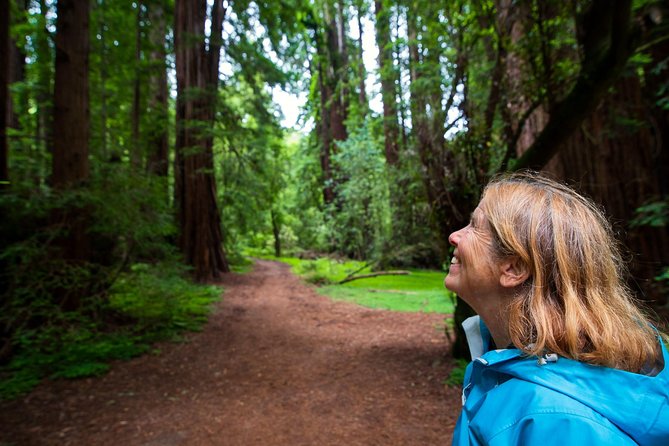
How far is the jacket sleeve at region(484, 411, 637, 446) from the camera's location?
2.67ft

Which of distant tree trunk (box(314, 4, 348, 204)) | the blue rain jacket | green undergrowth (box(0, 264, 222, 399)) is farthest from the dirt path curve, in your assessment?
distant tree trunk (box(314, 4, 348, 204))

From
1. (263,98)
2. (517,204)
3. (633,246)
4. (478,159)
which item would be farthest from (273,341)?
(263,98)

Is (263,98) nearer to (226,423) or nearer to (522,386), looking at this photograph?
(226,423)

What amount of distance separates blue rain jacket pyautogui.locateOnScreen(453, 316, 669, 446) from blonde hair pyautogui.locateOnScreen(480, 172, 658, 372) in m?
0.06

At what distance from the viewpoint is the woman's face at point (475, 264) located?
4.07ft

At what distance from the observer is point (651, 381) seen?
2.89ft

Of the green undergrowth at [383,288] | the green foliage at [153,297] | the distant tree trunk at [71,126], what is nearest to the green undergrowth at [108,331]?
the green foliage at [153,297]

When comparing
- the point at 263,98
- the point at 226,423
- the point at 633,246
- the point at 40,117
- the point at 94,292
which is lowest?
the point at 226,423

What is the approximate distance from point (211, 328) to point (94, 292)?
213 cm

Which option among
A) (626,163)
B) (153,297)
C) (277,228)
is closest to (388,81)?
(626,163)

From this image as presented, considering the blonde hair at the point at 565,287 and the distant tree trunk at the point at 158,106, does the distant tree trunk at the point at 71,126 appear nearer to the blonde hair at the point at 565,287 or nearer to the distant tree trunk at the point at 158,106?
the distant tree trunk at the point at 158,106

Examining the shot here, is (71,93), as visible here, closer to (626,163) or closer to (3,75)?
(3,75)

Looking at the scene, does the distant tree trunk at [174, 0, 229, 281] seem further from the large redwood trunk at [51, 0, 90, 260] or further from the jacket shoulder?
the jacket shoulder

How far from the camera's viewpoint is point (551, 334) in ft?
3.34
